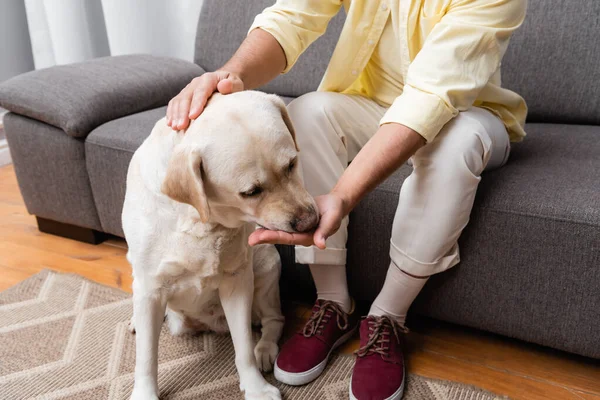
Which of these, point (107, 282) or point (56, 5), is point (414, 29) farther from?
point (56, 5)

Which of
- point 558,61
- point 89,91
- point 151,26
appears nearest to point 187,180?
point 89,91

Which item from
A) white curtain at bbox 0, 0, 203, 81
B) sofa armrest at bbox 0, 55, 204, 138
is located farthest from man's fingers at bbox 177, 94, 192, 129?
white curtain at bbox 0, 0, 203, 81

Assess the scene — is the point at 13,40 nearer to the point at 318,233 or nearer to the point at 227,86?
the point at 227,86

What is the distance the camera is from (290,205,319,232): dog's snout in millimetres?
885

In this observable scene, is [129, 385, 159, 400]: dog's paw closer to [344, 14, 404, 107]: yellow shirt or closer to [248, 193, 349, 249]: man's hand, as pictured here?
[248, 193, 349, 249]: man's hand

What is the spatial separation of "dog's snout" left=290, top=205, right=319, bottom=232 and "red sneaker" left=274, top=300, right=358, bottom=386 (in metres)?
0.42

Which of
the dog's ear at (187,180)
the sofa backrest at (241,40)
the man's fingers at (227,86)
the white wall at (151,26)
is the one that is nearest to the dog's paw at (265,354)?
the dog's ear at (187,180)

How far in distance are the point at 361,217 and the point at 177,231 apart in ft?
1.49

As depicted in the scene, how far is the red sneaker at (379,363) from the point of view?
1114 millimetres

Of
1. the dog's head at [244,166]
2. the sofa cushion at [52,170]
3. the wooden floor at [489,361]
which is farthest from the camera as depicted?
the sofa cushion at [52,170]

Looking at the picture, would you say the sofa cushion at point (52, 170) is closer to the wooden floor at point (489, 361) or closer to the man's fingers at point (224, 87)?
the wooden floor at point (489, 361)

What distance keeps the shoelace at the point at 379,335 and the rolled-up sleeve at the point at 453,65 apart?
0.43 meters

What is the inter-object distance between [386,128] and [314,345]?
51 centimetres

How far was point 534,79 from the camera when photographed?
1.57m
